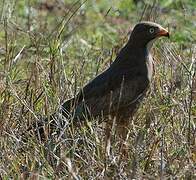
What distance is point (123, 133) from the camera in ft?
23.2

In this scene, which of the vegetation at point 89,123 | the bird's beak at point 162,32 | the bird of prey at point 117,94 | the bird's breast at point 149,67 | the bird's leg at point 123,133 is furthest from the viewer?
the bird's beak at point 162,32

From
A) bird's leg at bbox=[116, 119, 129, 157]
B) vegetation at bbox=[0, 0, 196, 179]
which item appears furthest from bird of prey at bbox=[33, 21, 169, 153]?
vegetation at bbox=[0, 0, 196, 179]

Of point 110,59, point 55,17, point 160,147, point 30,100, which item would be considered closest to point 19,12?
point 55,17

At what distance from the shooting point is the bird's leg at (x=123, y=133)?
649 cm

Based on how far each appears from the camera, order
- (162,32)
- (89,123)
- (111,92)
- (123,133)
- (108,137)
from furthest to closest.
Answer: (162,32)
(111,92)
(123,133)
(89,123)
(108,137)

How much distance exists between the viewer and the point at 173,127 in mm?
6898

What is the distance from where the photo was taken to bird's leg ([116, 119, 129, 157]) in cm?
649

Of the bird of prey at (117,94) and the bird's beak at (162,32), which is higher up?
the bird's beak at (162,32)

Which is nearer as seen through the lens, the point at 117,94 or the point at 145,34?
the point at 117,94

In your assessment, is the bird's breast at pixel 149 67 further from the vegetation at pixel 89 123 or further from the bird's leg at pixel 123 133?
the bird's leg at pixel 123 133

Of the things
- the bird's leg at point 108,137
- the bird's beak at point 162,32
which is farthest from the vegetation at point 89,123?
Result: the bird's beak at point 162,32

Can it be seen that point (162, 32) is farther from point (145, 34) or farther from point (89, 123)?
point (89, 123)

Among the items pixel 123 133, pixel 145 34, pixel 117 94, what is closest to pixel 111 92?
pixel 117 94

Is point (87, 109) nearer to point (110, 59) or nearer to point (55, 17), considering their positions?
point (110, 59)
